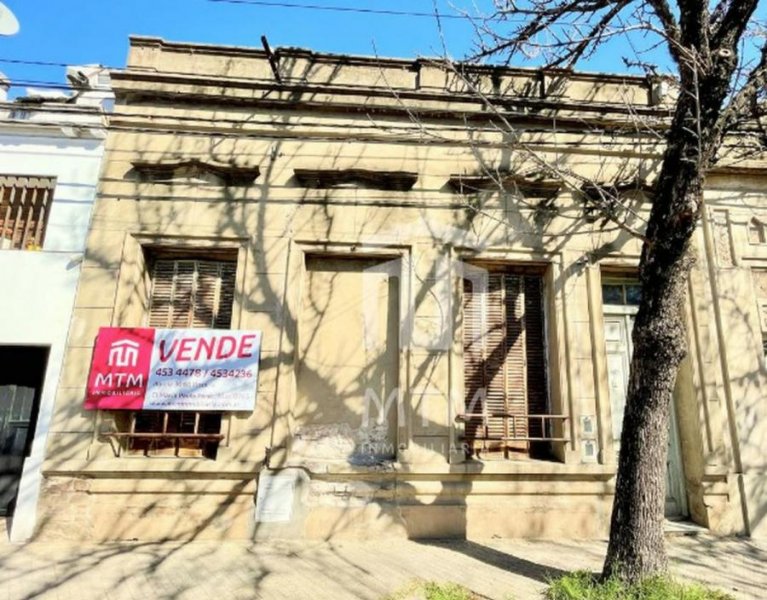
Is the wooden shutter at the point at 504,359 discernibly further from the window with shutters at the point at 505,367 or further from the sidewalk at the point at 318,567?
the sidewalk at the point at 318,567

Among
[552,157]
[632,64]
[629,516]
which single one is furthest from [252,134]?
[629,516]

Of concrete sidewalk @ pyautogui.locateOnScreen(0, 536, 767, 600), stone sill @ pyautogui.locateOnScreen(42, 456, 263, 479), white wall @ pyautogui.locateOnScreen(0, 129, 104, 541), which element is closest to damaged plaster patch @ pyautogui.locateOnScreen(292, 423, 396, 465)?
stone sill @ pyautogui.locateOnScreen(42, 456, 263, 479)

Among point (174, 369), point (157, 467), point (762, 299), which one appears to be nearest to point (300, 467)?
point (157, 467)

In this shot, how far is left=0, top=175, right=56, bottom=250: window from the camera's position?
6844mm

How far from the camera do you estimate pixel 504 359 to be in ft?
23.0

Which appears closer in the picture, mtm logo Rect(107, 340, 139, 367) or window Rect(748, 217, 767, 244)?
mtm logo Rect(107, 340, 139, 367)

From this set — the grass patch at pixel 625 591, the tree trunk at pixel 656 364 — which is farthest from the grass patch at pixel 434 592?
the tree trunk at pixel 656 364

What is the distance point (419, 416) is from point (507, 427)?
4.25 feet

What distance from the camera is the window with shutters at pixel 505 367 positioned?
22.3 feet

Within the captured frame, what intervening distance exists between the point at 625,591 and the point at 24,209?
27.9ft

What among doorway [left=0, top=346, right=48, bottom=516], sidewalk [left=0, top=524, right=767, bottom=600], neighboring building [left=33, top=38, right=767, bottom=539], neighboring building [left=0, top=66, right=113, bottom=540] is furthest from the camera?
doorway [left=0, top=346, right=48, bottom=516]

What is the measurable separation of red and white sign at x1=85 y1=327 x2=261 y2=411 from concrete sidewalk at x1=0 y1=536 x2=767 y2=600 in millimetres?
1674

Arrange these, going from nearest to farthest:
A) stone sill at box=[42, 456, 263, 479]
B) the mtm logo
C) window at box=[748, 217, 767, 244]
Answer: stone sill at box=[42, 456, 263, 479] < the mtm logo < window at box=[748, 217, 767, 244]

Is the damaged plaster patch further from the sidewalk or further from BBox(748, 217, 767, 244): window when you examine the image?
BBox(748, 217, 767, 244): window
